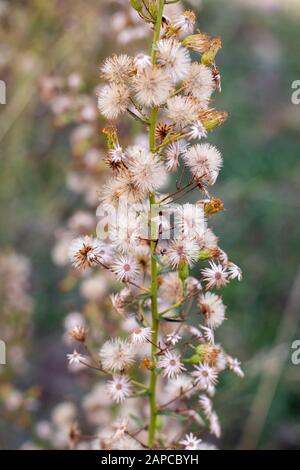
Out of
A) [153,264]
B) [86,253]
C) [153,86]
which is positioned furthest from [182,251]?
[153,86]

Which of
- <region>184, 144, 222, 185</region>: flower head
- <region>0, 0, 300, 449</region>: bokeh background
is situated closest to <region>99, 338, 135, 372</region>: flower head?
<region>184, 144, 222, 185</region>: flower head

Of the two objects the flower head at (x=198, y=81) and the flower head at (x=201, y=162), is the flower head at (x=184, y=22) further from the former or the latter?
the flower head at (x=201, y=162)

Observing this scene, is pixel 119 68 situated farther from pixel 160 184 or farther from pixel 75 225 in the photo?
pixel 75 225

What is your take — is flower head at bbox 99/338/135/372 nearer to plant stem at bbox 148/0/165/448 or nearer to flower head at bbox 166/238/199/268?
plant stem at bbox 148/0/165/448

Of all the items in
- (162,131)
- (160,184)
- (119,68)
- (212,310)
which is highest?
(119,68)

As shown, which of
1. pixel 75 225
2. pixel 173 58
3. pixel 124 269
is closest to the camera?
pixel 173 58

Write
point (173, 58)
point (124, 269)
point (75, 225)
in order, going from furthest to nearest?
1. point (75, 225)
2. point (124, 269)
3. point (173, 58)

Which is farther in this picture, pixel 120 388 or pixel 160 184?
pixel 120 388

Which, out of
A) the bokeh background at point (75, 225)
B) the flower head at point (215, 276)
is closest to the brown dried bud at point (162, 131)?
the flower head at point (215, 276)
